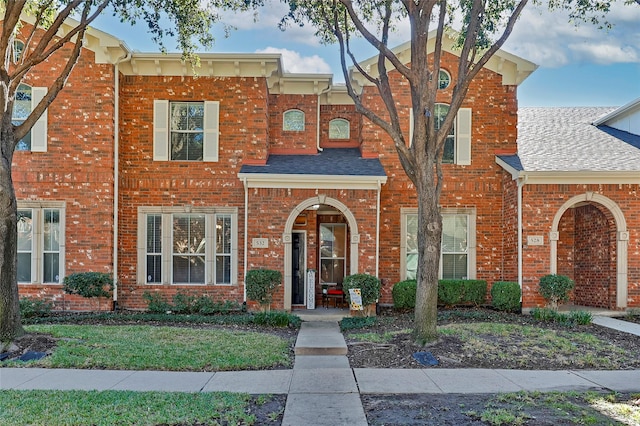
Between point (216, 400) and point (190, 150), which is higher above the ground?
point (190, 150)

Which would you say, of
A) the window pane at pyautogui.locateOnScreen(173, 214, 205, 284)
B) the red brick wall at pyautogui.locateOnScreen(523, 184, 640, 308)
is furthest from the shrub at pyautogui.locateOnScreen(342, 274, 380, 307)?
the window pane at pyautogui.locateOnScreen(173, 214, 205, 284)

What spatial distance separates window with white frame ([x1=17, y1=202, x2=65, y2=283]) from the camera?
41.9 feet

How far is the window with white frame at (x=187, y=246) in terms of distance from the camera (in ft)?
43.9

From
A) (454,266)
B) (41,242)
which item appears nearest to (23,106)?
(41,242)

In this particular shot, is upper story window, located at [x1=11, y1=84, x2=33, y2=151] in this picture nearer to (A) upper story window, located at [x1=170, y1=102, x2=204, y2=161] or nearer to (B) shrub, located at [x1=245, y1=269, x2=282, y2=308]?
(A) upper story window, located at [x1=170, y1=102, x2=204, y2=161]

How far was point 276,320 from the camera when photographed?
11125 millimetres

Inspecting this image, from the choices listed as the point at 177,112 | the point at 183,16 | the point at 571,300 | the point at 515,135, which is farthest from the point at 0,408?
the point at 571,300

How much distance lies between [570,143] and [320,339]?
9.87 m

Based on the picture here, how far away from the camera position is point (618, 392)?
251 inches

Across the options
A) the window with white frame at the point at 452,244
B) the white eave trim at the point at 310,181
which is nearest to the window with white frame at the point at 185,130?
the white eave trim at the point at 310,181

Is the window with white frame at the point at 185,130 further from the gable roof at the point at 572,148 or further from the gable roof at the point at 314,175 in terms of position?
the gable roof at the point at 572,148

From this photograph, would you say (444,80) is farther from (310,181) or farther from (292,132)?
(310,181)

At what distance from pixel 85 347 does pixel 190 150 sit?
666 cm

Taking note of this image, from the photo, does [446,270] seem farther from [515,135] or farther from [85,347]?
[85,347]
